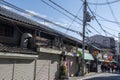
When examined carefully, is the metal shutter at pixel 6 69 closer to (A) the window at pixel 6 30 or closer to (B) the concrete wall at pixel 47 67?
(A) the window at pixel 6 30

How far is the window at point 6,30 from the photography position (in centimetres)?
1781

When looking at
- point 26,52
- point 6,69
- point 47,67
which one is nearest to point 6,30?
point 26,52

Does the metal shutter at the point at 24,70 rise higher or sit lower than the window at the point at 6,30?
lower

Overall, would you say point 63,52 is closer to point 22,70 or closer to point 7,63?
point 22,70

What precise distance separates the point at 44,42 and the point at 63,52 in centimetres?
282

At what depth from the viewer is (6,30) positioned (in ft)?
59.7

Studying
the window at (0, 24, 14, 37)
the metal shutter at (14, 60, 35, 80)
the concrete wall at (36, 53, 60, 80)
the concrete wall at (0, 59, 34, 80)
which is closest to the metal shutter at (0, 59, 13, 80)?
the concrete wall at (0, 59, 34, 80)

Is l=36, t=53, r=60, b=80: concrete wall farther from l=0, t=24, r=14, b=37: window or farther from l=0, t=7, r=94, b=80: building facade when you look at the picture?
l=0, t=24, r=14, b=37: window

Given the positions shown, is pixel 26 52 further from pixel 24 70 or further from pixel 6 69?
pixel 6 69

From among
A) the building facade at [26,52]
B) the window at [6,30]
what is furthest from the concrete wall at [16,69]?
the window at [6,30]

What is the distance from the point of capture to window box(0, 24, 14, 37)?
17812 mm

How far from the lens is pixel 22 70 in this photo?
18.0m

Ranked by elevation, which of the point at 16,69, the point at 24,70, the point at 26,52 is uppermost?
the point at 26,52

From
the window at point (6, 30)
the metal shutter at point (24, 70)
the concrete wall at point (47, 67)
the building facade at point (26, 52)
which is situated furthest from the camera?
the concrete wall at point (47, 67)
